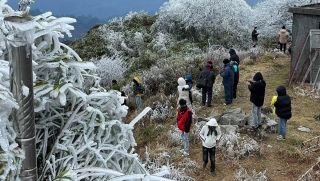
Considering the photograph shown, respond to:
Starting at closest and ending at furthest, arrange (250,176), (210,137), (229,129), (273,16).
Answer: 1. (210,137)
2. (250,176)
3. (229,129)
4. (273,16)

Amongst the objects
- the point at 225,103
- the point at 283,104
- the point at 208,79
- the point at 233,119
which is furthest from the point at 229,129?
the point at 225,103

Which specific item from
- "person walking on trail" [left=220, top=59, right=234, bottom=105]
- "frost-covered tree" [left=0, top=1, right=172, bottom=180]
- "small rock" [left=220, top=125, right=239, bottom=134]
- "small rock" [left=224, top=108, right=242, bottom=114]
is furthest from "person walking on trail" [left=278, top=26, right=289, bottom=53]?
"frost-covered tree" [left=0, top=1, right=172, bottom=180]

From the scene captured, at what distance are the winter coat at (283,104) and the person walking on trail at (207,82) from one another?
2.72 metres

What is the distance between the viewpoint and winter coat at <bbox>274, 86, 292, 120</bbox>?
11.0 m

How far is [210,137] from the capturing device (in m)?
9.94

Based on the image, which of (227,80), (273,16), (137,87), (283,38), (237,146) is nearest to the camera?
(237,146)

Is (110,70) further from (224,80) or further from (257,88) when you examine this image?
(257,88)

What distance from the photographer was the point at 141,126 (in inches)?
553

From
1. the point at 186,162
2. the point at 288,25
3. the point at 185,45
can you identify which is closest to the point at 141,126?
the point at 186,162

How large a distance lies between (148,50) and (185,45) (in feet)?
6.12

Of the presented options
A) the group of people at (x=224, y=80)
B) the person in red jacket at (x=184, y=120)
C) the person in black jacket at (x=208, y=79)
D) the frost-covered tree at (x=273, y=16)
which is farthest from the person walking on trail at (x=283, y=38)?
the person in red jacket at (x=184, y=120)

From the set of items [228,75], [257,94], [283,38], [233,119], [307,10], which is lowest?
[233,119]

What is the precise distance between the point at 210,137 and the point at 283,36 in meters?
11.8

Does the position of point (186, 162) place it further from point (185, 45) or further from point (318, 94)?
point (185, 45)
